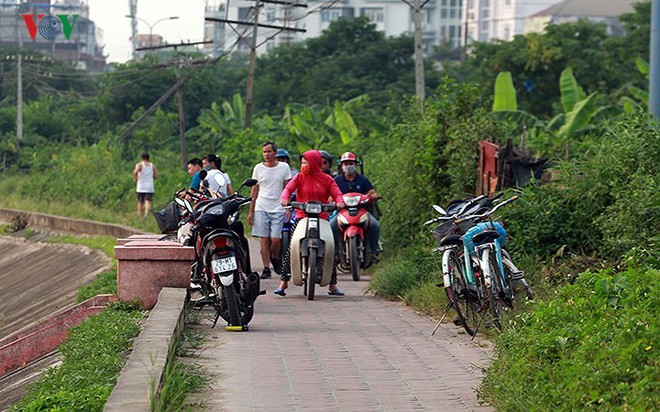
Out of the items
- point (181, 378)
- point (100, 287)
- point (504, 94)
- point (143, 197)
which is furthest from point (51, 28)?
point (181, 378)

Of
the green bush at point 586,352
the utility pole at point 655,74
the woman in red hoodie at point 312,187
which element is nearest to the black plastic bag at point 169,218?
the woman in red hoodie at point 312,187

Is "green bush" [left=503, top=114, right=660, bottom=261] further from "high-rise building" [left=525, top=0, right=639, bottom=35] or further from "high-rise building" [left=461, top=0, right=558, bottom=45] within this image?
"high-rise building" [left=461, top=0, right=558, bottom=45]

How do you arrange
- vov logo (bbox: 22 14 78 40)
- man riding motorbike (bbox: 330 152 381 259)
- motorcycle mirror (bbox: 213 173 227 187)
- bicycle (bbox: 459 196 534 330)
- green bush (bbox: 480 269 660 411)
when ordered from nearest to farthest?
green bush (bbox: 480 269 660 411)
bicycle (bbox: 459 196 534 330)
motorcycle mirror (bbox: 213 173 227 187)
man riding motorbike (bbox: 330 152 381 259)
vov logo (bbox: 22 14 78 40)

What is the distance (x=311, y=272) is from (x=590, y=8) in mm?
115010

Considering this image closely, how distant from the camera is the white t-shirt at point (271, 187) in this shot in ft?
48.7

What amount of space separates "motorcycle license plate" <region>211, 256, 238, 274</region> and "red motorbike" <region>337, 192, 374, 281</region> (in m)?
4.97

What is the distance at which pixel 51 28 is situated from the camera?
122ft

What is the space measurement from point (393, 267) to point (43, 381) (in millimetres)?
6110

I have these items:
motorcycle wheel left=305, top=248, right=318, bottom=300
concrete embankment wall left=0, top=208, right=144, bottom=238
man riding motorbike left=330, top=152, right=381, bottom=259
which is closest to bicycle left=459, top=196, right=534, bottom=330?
motorcycle wheel left=305, top=248, right=318, bottom=300

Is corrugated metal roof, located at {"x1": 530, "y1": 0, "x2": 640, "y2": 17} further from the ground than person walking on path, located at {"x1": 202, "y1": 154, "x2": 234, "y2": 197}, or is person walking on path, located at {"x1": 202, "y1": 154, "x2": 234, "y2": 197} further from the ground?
corrugated metal roof, located at {"x1": 530, "y1": 0, "x2": 640, "y2": 17}

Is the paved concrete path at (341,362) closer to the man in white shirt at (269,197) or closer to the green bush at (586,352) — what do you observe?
the green bush at (586,352)

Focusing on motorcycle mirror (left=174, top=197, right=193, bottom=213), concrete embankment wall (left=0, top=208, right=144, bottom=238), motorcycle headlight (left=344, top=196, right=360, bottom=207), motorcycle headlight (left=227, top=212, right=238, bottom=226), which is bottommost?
concrete embankment wall (left=0, top=208, right=144, bottom=238)

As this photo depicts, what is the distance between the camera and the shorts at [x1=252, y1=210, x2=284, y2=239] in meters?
14.9

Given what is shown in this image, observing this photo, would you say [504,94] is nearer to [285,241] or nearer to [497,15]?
[285,241]
